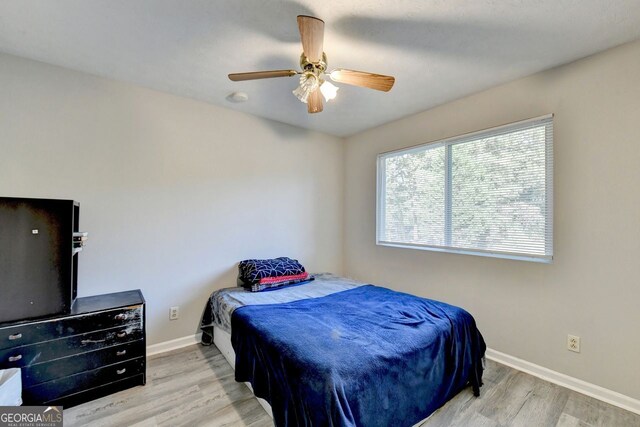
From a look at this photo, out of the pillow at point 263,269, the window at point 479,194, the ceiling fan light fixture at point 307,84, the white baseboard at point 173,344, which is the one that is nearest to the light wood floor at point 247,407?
the white baseboard at point 173,344

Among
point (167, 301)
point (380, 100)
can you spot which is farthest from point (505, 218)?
point (167, 301)

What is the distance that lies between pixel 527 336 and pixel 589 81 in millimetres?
2064

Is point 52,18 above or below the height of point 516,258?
above

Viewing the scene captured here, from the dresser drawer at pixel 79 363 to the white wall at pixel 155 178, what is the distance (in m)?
0.58

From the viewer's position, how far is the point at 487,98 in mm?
2607

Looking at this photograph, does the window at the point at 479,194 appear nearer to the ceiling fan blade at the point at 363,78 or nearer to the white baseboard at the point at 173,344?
the ceiling fan blade at the point at 363,78

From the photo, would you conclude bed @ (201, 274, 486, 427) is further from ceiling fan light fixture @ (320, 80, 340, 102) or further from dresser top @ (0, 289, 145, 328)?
ceiling fan light fixture @ (320, 80, 340, 102)

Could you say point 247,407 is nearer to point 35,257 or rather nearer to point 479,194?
point 35,257

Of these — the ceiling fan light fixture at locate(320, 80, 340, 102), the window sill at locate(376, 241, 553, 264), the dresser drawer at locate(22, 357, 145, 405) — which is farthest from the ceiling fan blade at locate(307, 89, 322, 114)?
the dresser drawer at locate(22, 357, 145, 405)

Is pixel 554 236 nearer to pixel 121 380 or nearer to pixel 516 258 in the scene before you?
pixel 516 258

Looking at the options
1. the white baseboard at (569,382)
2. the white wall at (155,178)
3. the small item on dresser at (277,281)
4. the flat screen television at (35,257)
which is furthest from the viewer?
the small item on dresser at (277,281)

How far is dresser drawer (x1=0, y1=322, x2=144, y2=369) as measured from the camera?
167cm

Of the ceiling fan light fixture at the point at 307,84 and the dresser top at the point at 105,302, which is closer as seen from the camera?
the ceiling fan light fixture at the point at 307,84

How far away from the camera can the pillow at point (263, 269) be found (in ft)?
9.36
